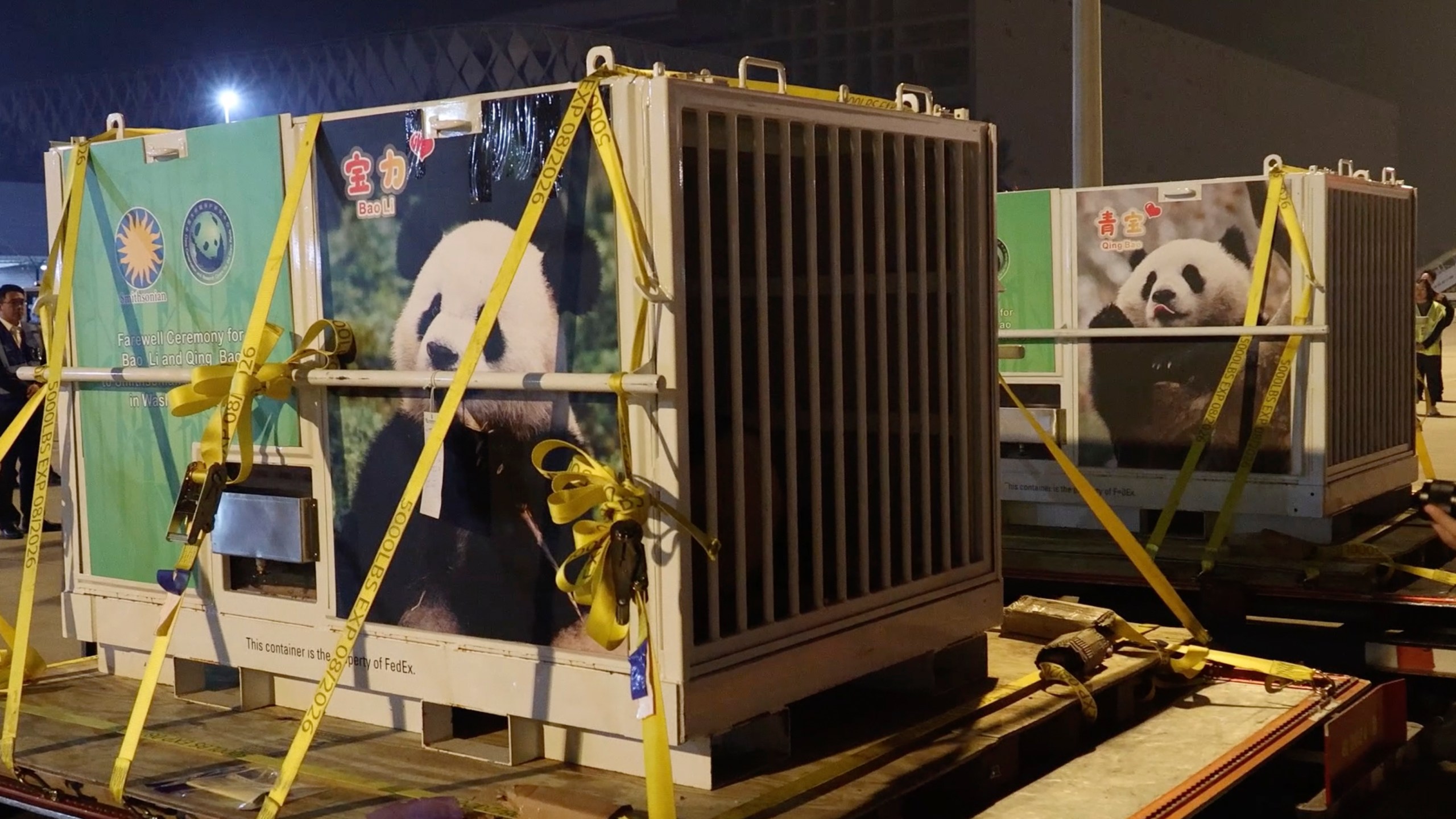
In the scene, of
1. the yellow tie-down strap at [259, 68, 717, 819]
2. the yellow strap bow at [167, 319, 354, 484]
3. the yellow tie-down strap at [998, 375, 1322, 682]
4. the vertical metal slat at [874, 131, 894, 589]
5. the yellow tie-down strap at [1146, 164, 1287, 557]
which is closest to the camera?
the yellow tie-down strap at [259, 68, 717, 819]

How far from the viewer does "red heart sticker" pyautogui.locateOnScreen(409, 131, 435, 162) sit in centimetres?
404

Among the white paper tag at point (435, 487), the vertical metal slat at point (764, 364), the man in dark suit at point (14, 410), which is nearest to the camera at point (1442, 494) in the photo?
the vertical metal slat at point (764, 364)

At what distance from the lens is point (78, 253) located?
5008mm

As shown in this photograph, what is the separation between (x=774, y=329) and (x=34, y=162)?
195 feet

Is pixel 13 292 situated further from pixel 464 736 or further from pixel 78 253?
pixel 464 736

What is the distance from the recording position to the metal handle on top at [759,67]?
3.92m

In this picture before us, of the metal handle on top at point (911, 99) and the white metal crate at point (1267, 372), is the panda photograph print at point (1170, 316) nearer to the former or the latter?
the white metal crate at point (1267, 372)

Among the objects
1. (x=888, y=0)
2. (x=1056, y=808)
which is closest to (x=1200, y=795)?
(x=1056, y=808)

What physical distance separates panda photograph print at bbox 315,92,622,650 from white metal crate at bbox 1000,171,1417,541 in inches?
160

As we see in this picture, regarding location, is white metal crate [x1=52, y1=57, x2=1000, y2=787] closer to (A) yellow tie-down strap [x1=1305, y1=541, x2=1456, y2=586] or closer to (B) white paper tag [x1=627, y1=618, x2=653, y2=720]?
(B) white paper tag [x1=627, y1=618, x2=653, y2=720]

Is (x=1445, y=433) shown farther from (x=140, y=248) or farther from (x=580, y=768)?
(x=140, y=248)

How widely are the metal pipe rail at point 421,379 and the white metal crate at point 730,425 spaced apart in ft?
0.08

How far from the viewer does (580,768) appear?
13.1 feet

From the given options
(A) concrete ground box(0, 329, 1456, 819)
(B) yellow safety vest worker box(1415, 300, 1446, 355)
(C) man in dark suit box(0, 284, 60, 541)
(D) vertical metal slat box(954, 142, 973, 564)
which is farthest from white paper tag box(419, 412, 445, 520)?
(B) yellow safety vest worker box(1415, 300, 1446, 355)
